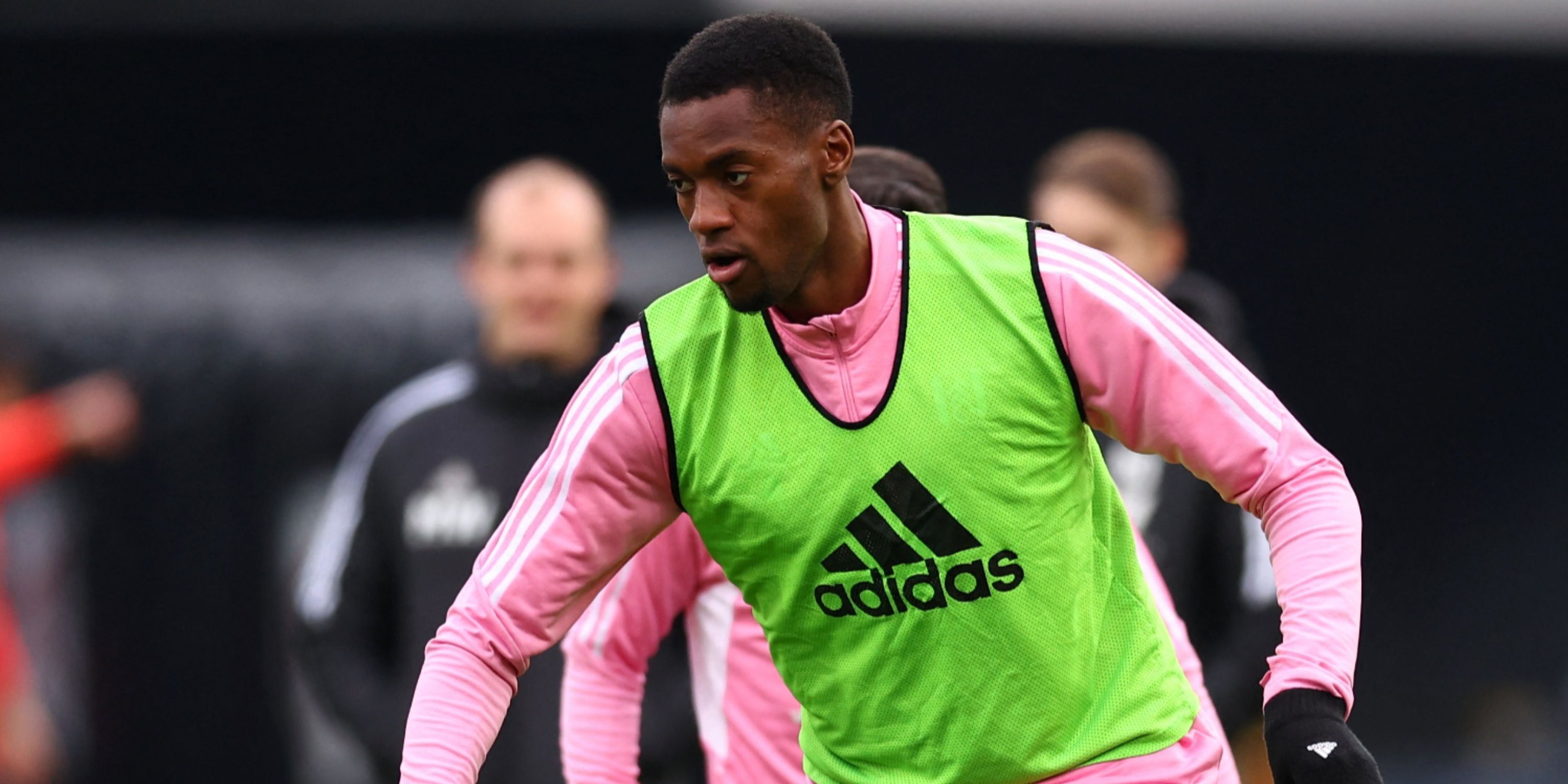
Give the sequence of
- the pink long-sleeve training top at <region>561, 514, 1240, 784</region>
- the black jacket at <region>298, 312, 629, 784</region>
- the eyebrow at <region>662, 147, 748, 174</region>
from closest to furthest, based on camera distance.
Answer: the eyebrow at <region>662, 147, 748, 174</region> → the pink long-sleeve training top at <region>561, 514, 1240, 784</region> → the black jacket at <region>298, 312, 629, 784</region>

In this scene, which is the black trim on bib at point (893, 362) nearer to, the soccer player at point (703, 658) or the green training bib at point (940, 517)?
the green training bib at point (940, 517)

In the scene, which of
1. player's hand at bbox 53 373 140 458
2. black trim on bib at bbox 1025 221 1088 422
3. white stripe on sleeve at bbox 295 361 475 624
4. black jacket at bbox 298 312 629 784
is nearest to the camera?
black trim on bib at bbox 1025 221 1088 422

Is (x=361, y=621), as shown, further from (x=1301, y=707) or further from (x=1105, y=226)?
(x=1301, y=707)

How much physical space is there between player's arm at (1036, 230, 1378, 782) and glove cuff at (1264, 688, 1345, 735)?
5cm

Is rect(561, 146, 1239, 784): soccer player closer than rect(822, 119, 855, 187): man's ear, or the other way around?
rect(822, 119, 855, 187): man's ear

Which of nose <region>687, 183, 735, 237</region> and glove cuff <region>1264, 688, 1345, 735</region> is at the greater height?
nose <region>687, 183, 735, 237</region>

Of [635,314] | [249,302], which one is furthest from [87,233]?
[635,314]

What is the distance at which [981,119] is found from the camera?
9.45 meters

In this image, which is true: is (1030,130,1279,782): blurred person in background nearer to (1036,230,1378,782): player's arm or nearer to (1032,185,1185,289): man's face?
(1032,185,1185,289): man's face

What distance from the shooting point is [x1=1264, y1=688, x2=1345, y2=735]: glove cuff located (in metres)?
2.57

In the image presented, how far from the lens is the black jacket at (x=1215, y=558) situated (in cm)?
505

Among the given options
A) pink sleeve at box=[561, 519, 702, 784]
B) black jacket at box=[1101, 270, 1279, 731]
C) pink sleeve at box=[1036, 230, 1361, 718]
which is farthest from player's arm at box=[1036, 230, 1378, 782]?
black jacket at box=[1101, 270, 1279, 731]

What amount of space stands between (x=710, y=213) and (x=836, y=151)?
0.23m

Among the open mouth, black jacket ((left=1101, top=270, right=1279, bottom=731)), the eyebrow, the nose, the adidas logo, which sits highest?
the eyebrow
